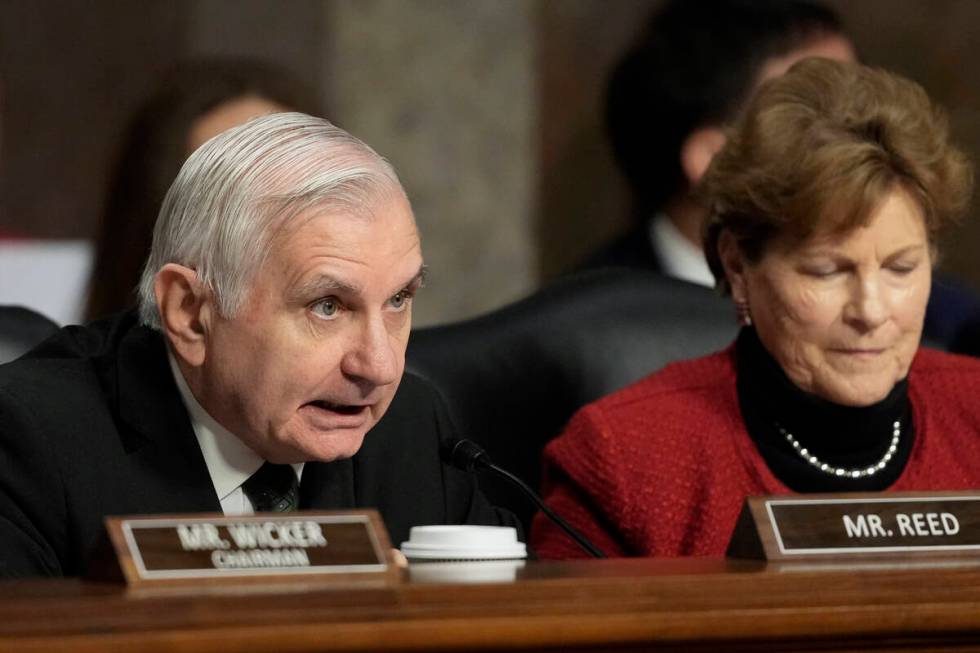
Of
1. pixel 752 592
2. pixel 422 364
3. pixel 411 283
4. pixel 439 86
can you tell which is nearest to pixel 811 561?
pixel 752 592

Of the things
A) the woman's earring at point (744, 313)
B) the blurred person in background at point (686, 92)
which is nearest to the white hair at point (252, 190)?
the woman's earring at point (744, 313)

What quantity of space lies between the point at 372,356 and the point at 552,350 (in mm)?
962

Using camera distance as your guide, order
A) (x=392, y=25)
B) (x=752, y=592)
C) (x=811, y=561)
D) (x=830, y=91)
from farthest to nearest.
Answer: (x=392, y=25) < (x=830, y=91) < (x=811, y=561) < (x=752, y=592)

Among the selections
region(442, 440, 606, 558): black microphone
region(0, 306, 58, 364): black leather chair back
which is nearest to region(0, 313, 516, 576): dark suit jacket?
region(442, 440, 606, 558): black microphone

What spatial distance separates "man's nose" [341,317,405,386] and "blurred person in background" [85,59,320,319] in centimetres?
129

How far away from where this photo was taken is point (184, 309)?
5.71 feet

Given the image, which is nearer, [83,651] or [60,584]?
[83,651]

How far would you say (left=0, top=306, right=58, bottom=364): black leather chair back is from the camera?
2.38m

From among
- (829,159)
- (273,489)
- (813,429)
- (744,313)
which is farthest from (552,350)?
(273,489)

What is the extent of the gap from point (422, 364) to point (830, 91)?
68 centimetres

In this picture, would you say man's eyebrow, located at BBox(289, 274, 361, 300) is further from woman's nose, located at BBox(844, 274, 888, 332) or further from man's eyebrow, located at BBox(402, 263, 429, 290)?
woman's nose, located at BBox(844, 274, 888, 332)

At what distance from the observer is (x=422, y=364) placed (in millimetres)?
2506

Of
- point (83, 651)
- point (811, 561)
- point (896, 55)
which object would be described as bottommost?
point (896, 55)

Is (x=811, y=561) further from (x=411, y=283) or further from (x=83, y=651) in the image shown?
(x=83, y=651)
